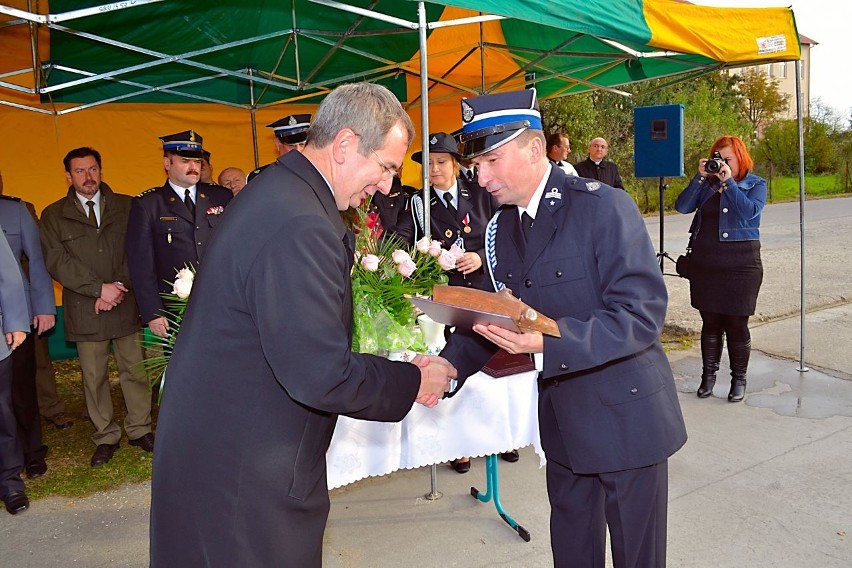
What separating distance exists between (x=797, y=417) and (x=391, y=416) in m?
4.31

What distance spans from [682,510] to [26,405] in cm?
419

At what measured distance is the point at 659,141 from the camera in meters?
9.64

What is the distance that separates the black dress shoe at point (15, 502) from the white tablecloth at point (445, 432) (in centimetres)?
237

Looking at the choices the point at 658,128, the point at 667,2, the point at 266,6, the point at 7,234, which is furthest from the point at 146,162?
the point at 658,128

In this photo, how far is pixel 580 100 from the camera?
2145cm

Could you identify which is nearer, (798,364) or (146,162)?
(798,364)

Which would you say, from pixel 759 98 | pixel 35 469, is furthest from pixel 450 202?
pixel 759 98

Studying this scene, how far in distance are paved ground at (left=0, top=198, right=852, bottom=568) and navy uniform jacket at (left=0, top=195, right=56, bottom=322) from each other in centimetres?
130

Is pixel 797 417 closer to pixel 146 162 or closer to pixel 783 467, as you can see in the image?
pixel 783 467

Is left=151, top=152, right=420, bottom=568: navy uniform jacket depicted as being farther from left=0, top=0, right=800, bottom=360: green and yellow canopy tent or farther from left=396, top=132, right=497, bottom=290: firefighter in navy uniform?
left=396, top=132, right=497, bottom=290: firefighter in navy uniform

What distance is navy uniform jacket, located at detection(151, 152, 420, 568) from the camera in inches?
58.7

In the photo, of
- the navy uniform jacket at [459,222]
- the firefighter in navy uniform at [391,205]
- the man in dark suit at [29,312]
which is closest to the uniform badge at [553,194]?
the navy uniform jacket at [459,222]

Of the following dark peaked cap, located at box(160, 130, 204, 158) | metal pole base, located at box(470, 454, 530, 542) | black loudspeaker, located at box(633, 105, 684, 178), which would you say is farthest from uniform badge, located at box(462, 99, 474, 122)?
black loudspeaker, located at box(633, 105, 684, 178)

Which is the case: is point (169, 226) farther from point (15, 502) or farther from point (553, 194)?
point (553, 194)
